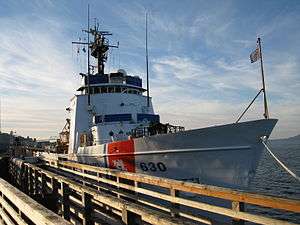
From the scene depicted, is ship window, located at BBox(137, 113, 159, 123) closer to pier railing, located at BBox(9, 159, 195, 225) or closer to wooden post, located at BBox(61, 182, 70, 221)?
pier railing, located at BBox(9, 159, 195, 225)

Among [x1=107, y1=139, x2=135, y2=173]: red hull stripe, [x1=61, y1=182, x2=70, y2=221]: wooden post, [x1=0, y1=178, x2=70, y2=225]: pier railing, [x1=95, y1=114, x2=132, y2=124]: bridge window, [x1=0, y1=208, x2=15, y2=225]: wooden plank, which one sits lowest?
[x1=0, y1=208, x2=15, y2=225]: wooden plank

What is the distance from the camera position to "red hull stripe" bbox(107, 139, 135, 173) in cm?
1266

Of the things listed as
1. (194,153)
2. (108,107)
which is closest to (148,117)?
(108,107)

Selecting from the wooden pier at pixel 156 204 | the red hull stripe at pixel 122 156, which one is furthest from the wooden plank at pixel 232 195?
the red hull stripe at pixel 122 156

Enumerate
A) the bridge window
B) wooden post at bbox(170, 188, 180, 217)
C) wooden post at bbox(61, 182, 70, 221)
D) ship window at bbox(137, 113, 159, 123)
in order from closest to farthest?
wooden post at bbox(170, 188, 180, 217)
wooden post at bbox(61, 182, 70, 221)
the bridge window
ship window at bbox(137, 113, 159, 123)

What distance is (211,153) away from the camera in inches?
451

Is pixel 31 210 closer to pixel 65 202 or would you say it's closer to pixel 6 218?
pixel 6 218

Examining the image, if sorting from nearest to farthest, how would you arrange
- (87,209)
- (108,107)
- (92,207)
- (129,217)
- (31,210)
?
(31,210) → (129,217) → (87,209) → (92,207) → (108,107)

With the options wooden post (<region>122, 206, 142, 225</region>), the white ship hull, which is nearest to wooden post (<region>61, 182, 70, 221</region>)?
wooden post (<region>122, 206, 142, 225</region>)

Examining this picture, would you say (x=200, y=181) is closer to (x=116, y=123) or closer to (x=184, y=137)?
(x=184, y=137)

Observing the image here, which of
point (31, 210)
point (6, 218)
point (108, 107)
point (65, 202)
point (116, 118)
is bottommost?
point (6, 218)

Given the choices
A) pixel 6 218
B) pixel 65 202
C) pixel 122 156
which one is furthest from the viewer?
pixel 122 156

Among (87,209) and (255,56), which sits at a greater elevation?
(255,56)

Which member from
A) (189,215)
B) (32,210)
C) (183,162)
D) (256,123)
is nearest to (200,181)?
(183,162)
